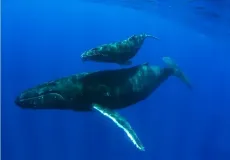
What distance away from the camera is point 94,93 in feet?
32.0

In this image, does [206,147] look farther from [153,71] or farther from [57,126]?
[153,71]

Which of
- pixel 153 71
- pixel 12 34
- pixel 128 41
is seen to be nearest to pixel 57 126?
pixel 153 71

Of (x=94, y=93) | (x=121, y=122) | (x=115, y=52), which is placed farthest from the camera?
(x=94, y=93)

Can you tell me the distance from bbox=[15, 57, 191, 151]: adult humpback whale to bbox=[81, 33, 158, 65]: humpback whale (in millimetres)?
912

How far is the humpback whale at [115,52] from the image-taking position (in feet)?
29.2

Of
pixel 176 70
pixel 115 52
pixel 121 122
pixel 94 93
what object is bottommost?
pixel 121 122

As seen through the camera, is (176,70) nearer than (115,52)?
No

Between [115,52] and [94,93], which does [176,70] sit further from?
[115,52]

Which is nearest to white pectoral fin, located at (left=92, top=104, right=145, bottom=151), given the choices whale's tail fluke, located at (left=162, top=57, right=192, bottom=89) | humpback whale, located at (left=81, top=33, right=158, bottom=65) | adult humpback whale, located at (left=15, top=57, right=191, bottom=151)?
adult humpback whale, located at (left=15, top=57, right=191, bottom=151)

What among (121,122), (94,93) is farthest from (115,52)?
(121,122)

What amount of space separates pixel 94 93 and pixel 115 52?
141 cm

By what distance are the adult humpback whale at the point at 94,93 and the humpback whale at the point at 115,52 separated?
0.91 metres

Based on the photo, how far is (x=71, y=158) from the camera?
1072 inches

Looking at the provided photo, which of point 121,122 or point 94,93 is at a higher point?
point 94,93
